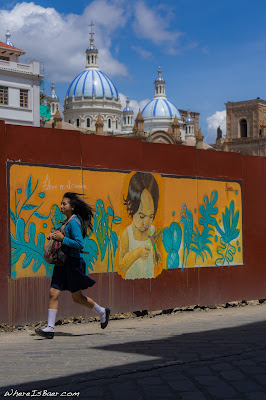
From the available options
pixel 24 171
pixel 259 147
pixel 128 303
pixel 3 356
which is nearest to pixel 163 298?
pixel 128 303

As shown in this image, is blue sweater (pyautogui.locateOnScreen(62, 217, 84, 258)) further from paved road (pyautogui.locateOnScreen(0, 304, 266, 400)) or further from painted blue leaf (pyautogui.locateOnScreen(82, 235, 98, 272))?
painted blue leaf (pyautogui.locateOnScreen(82, 235, 98, 272))

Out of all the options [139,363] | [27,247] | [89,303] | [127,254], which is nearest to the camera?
[139,363]

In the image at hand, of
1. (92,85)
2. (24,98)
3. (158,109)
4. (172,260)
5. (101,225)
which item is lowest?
(172,260)

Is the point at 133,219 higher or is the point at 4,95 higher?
the point at 4,95

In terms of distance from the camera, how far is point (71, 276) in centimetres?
799

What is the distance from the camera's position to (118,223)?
406 inches

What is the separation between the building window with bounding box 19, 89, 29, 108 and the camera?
175ft

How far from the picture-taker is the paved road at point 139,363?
4.92m

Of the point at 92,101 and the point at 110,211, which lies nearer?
the point at 110,211

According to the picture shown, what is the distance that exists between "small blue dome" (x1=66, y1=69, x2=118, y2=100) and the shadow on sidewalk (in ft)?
306

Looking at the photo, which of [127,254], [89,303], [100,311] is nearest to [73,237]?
[89,303]

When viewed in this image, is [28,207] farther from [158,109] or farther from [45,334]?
[158,109]

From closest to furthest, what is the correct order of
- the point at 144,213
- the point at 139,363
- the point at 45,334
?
the point at 139,363 < the point at 45,334 < the point at 144,213

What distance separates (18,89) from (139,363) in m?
48.9
